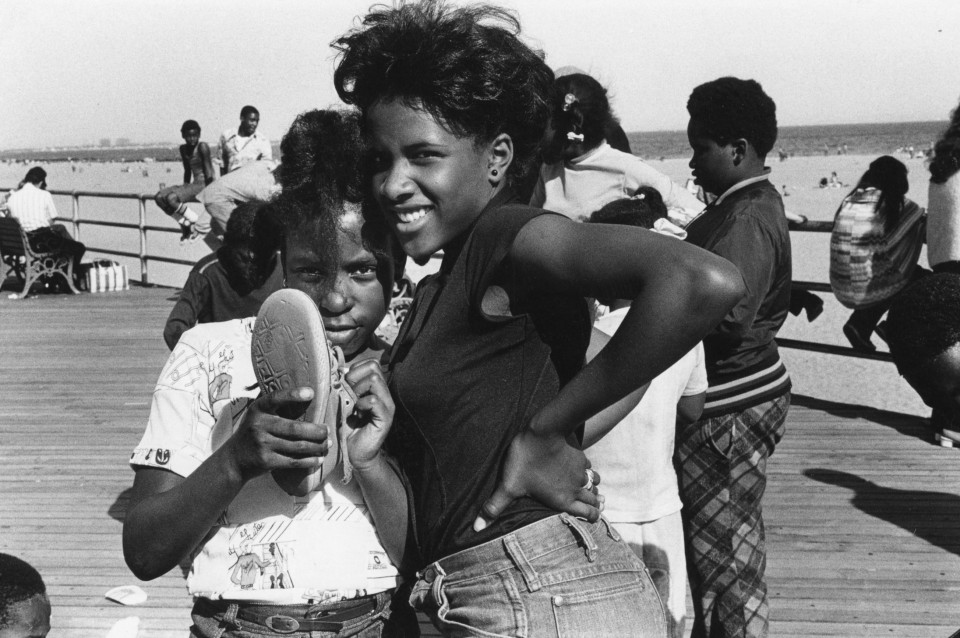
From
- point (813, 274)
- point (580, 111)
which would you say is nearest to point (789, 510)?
point (580, 111)

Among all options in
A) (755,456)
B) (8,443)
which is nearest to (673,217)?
(755,456)

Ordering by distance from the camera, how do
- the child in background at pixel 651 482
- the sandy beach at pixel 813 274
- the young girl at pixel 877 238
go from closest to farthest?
the child in background at pixel 651 482, the young girl at pixel 877 238, the sandy beach at pixel 813 274

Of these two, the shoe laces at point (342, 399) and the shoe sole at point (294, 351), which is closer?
the shoe sole at point (294, 351)

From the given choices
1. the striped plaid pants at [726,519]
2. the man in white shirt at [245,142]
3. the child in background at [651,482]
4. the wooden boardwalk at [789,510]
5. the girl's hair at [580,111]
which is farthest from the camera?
the man in white shirt at [245,142]

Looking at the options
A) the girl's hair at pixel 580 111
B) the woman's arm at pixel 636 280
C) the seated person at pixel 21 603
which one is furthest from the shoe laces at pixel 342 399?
the girl's hair at pixel 580 111

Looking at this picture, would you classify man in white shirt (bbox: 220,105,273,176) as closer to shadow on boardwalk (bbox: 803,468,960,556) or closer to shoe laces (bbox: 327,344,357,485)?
shadow on boardwalk (bbox: 803,468,960,556)

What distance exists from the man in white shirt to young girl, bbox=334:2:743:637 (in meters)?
10.3

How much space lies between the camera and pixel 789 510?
188 inches

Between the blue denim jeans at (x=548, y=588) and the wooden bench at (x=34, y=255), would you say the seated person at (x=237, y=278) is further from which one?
the wooden bench at (x=34, y=255)

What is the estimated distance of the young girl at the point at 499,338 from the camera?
1.45 meters

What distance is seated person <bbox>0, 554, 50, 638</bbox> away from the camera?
2387mm

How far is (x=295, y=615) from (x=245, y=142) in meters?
10.8

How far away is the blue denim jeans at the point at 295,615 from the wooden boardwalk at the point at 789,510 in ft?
6.35

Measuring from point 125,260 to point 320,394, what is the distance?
65.3 ft
